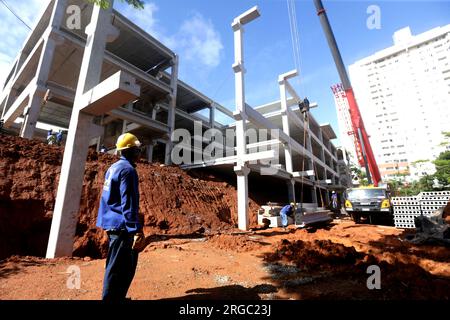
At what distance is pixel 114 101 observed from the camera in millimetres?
4414

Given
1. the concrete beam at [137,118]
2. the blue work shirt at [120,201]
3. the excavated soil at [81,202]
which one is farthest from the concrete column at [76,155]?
the concrete beam at [137,118]

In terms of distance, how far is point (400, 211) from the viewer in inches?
362

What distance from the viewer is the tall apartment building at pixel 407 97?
6512 centimetres

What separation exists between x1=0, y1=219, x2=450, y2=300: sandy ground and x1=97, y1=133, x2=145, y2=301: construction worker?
67 centimetres

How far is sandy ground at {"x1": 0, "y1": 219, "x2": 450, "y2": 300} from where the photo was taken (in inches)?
114

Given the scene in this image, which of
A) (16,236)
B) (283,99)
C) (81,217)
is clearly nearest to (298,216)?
(81,217)

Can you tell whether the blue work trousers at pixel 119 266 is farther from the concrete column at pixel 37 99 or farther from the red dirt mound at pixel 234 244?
the concrete column at pixel 37 99

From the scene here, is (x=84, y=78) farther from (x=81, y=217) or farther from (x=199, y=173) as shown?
(x=199, y=173)

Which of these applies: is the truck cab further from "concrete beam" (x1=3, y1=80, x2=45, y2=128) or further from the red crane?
"concrete beam" (x1=3, y1=80, x2=45, y2=128)

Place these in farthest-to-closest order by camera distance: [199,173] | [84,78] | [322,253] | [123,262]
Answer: [199,173], [84,78], [322,253], [123,262]

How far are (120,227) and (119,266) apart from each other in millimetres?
383

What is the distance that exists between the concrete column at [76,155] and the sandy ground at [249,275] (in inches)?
19.2

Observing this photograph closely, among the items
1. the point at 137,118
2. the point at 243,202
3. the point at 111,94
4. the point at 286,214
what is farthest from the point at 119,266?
the point at 137,118
